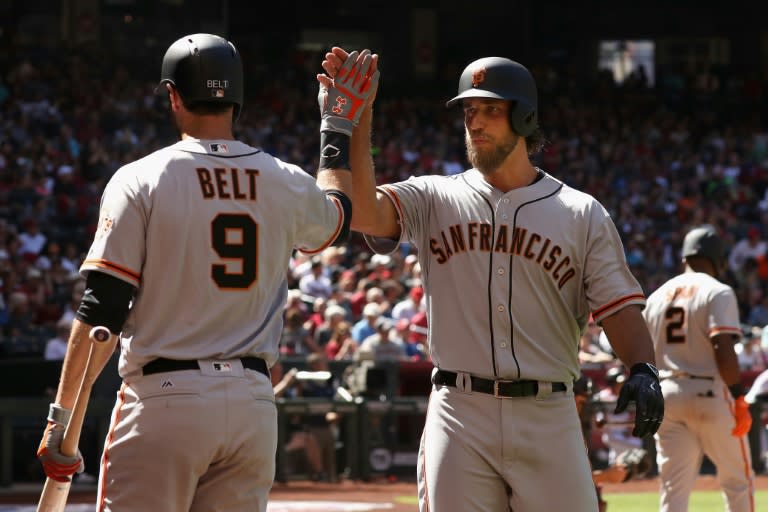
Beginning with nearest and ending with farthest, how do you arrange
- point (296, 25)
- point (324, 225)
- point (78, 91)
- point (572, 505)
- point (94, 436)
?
point (324, 225) < point (572, 505) < point (94, 436) < point (78, 91) < point (296, 25)

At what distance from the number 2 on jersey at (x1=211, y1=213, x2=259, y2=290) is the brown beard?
1114 millimetres

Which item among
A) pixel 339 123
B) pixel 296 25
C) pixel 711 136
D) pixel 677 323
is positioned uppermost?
pixel 296 25

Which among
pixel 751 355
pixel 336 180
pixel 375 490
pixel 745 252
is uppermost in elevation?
pixel 336 180

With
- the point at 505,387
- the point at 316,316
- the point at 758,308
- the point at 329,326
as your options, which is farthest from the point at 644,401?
the point at 758,308

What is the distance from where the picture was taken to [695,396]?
827 cm

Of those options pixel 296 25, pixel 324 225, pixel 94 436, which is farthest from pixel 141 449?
pixel 296 25

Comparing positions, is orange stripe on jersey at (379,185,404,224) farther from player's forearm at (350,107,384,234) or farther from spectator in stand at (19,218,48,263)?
spectator in stand at (19,218,48,263)

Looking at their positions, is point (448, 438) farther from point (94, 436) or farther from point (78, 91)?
point (78, 91)

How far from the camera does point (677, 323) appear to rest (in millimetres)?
8344

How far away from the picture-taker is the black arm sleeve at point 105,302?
3930 millimetres

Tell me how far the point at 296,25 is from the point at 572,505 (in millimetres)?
27777

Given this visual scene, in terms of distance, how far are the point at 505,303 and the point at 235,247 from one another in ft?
3.65

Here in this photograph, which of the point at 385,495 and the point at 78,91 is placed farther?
the point at 78,91

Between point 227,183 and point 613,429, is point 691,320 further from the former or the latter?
point 613,429
